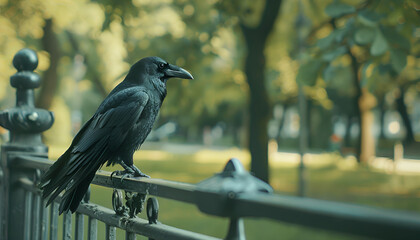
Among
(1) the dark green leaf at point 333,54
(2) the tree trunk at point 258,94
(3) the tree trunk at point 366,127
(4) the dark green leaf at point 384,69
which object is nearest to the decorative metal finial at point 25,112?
(1) the dark green leaf at point 333,54

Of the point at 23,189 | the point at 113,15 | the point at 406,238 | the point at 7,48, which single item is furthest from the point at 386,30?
the point at 7,48

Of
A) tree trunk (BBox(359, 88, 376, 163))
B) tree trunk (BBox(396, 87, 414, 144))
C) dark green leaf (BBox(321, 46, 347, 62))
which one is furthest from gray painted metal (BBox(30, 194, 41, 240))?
tree trunk (BBox(396, 87, 414, 144))

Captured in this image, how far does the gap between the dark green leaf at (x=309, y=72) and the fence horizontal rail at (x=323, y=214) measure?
2592 millimetres

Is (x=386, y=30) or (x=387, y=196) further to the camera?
(x=387, y=196)

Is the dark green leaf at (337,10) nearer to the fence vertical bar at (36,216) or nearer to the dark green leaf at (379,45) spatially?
the dark green leaf at (379,45)

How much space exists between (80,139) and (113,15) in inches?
160

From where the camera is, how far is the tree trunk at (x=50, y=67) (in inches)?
666

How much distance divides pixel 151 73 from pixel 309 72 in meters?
1.54

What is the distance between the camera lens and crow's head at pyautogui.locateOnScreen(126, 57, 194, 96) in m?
2.66

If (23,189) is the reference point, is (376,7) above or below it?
above

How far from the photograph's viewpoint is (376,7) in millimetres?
3631

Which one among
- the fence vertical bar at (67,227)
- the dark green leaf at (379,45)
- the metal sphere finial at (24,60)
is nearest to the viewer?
the fence vertical bar at (67,227)

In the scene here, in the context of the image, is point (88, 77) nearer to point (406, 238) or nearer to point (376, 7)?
point (376, 7)

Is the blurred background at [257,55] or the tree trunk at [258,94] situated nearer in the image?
the blurred background at [257,55]
